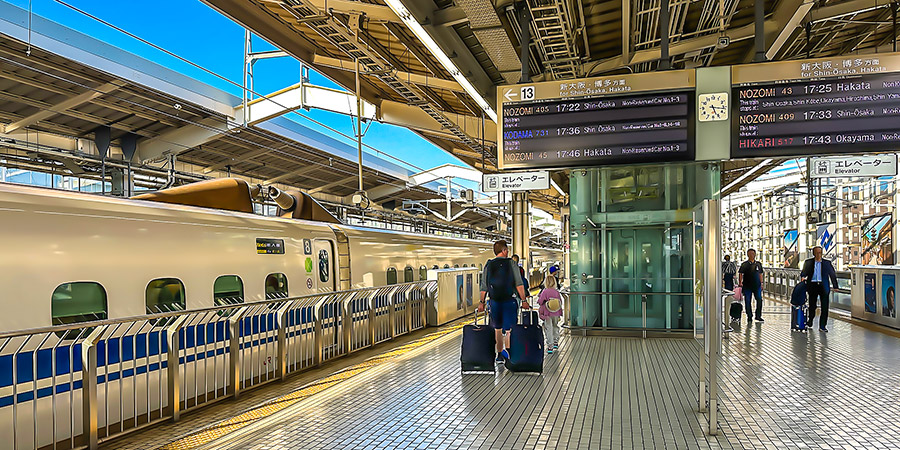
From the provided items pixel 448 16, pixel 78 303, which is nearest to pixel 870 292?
pixel 448 16

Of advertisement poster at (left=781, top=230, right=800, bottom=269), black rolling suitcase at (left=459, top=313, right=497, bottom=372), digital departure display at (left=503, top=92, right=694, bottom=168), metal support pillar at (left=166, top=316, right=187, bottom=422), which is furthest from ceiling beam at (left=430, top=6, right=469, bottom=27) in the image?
advertisement poster at (left=781, top=230, right=800, bottom=269)

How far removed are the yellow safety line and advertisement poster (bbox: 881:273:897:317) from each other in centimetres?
962

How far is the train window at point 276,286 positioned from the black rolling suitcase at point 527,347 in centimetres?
351

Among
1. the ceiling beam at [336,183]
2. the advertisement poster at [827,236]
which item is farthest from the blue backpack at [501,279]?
the advertisement poster at [827,236]

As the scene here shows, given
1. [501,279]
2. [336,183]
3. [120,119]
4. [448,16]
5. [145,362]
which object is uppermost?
[448,16]

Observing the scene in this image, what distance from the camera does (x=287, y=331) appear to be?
881 centimetres

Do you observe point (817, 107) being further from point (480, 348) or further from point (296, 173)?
point (296, 173)

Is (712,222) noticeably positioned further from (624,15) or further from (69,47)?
(69,47)

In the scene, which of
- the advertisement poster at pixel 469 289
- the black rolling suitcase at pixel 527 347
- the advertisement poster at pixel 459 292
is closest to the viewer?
the black rolling suitcase at pixel 527 347

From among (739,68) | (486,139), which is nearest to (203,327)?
(739,68)

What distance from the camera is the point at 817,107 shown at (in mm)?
7160

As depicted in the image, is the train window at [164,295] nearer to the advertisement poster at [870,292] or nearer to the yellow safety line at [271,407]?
the yellow safety line at [271,407]

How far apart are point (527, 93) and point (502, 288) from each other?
8.68ft

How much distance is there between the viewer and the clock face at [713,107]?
7.44m
